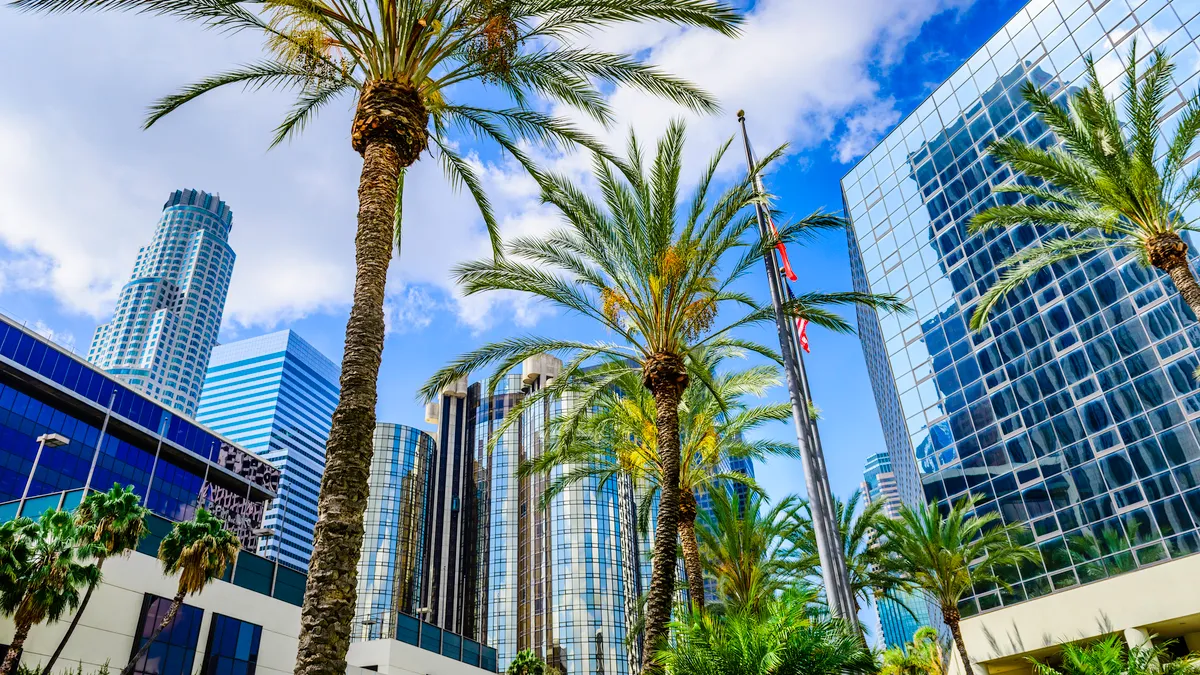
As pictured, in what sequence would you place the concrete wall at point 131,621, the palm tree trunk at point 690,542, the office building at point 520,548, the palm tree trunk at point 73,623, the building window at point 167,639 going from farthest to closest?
the office building at point 520,548 < the building window at point 167,639 < the concrete wall at point 131,621 < the palm tree trunk at point 73,623 < the palm tree trunk at point 690,542

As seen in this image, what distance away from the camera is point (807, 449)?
13.8 metres

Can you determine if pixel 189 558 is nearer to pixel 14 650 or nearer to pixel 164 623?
pixel 164 623

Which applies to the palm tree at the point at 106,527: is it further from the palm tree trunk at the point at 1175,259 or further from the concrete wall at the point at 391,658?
the palm tree trunk at the point at 1175,259

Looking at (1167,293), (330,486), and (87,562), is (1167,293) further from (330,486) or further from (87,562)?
(87,562)

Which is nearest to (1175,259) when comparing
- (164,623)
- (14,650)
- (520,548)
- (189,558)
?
(189,558)

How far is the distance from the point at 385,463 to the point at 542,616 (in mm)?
32576

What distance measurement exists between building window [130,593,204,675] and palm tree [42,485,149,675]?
218 centimetres

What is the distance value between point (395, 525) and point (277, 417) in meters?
95.4

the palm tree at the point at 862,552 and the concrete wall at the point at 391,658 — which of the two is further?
the concrete wall at the point at 391,658

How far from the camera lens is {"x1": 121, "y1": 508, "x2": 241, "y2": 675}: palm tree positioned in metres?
24.0

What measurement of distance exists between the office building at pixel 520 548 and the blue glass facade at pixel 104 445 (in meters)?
24.3

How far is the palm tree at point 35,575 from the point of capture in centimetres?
1847

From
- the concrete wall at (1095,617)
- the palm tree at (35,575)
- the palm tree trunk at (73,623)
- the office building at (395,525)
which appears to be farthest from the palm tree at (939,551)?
the office building at (395,525)

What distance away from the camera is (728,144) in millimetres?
16328
